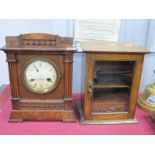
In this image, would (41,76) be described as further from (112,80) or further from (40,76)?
(112,80)

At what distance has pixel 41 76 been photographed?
0.89 meters

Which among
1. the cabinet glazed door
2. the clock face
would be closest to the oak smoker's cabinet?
the cabinet glazed door

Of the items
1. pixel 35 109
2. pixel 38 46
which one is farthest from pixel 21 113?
pixel 38 46

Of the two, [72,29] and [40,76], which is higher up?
[72,29]

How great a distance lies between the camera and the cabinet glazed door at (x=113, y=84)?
87 centimetres

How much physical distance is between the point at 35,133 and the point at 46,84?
22 cm

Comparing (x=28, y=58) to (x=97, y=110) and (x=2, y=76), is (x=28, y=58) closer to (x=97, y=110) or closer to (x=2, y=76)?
(x=97, y=110)

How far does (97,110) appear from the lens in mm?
958

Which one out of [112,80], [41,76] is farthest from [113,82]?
[41,76]

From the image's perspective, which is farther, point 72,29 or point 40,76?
point 72,29

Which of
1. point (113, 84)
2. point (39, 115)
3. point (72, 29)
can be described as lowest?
point (39, 115)

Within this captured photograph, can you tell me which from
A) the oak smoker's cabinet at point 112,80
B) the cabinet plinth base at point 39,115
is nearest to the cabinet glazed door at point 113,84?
the oak smoker's cabinet at point 112,80

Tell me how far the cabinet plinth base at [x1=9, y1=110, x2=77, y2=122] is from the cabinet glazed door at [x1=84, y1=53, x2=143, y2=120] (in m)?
0.11

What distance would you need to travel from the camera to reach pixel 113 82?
95 centimetres
